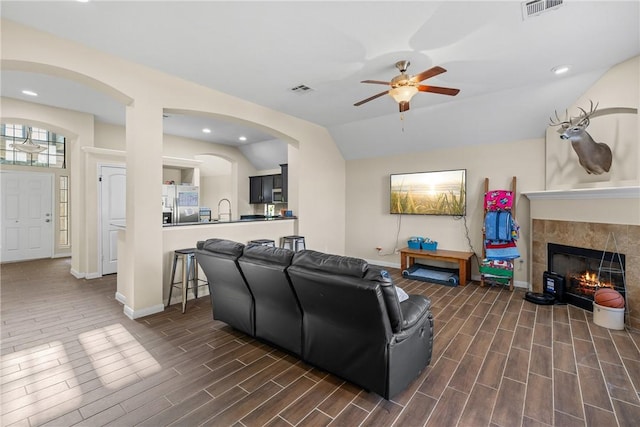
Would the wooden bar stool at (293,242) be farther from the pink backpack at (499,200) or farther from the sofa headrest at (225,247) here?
the pink backpack at (499,200)

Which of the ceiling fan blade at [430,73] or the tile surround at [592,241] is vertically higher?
the ceiling fan blade at [430,73]

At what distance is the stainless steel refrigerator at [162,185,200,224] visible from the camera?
6.62 m

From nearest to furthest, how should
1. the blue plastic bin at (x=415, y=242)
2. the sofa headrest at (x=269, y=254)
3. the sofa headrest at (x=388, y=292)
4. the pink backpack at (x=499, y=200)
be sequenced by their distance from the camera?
the sofa headrest at (x=388, y=292) < the sofa headrest at (x=269, y=254) < the pink backpack at (x=499, y=200) < the blue plastic bin at (x=415, y=242)

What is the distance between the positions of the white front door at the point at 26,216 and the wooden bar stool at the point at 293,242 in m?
6.21

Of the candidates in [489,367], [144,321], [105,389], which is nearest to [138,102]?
[144,321]

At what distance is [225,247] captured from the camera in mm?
2725

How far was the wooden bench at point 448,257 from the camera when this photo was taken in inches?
189

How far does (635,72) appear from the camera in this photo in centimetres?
324

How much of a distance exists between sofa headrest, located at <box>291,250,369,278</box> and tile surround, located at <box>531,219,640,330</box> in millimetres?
3581

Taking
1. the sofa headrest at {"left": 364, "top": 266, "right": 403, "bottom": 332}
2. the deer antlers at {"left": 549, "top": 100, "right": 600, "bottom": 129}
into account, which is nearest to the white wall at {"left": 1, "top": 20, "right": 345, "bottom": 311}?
the sofa headrest at {"left": 364, "top": 266, "right": 403, "bottom": 332}

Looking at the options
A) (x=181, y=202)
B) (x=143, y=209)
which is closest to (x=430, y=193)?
(x=143, y=209)

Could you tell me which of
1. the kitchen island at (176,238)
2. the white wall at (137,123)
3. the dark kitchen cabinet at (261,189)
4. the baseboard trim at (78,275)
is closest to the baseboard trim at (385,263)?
the white wall at (137,123)

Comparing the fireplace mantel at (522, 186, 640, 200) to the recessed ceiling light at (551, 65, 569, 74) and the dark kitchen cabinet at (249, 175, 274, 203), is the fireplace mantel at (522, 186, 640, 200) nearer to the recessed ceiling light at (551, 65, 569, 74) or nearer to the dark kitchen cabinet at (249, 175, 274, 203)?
the recessed ceiling light at (551, 65, 569, 74)

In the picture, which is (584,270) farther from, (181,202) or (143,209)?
(181,202)
